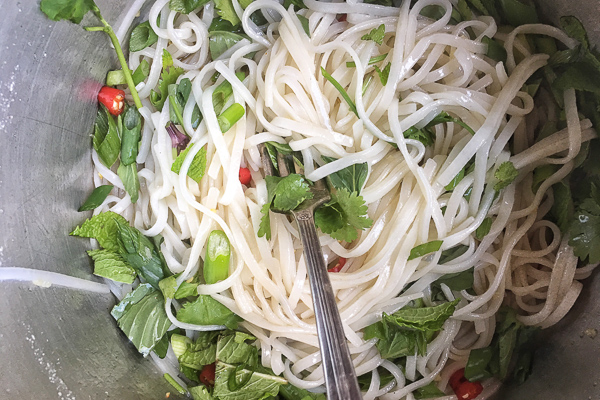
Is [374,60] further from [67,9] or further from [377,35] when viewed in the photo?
[67,9]

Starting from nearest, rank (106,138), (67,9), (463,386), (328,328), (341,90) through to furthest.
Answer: (328,328), (67,9), (341,90), (106,138), (463,386)

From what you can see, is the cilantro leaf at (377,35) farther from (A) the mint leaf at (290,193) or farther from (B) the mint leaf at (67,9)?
(B) the mint leaf at (67,9)

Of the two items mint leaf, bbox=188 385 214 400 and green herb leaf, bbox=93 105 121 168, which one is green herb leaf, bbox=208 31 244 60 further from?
mint leaf, bbox=188 385 214 400

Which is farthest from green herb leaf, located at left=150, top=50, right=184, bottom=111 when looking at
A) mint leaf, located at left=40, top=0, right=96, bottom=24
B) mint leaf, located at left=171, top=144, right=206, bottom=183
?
mint leaf, located at left=40, top=0, right=96, bottom=24

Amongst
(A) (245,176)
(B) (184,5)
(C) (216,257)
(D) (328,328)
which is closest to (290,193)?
(A) (245,176)

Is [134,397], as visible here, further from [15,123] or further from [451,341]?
[451,341]

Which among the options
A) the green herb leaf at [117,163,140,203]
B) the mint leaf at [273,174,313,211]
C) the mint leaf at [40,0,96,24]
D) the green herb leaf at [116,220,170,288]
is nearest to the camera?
the mint leaf at [40,0,96,24]
